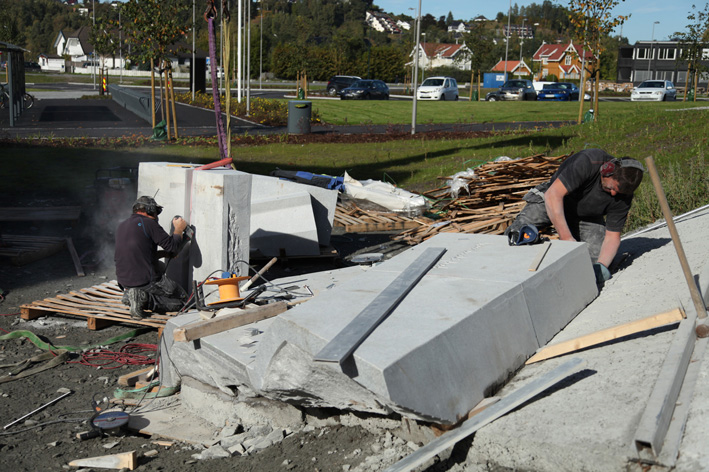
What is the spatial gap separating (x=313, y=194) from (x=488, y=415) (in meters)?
5.81

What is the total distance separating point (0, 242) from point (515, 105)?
3061cm

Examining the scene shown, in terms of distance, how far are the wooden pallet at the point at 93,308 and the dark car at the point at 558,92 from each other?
38.4m

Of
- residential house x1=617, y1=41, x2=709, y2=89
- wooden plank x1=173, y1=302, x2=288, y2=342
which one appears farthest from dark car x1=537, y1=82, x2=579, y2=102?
residential house x1=617, y1=41, x2=709, y2=89

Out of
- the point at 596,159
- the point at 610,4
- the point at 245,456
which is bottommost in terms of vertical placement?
the point at 245,456

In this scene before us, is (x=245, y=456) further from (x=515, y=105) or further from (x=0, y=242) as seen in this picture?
(x=515, y=105)

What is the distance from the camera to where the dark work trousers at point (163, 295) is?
675 cm

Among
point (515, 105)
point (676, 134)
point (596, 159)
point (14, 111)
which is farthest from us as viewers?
point (515, 105)

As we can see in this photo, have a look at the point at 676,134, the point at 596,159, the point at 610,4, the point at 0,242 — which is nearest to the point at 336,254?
the point at 596,159

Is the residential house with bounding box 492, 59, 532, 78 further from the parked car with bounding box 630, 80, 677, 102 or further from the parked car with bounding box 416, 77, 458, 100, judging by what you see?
the parked car with bounding box 416, 77, 458, 100

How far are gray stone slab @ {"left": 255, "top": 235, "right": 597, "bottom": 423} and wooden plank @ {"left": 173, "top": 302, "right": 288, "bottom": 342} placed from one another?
82 cm

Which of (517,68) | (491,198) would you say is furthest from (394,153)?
(517,68)

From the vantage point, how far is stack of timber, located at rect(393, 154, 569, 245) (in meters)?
9.31

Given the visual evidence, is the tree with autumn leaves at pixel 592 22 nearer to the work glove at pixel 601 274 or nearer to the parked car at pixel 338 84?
the work glove at pixel 601 274

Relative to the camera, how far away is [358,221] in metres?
10.7
